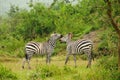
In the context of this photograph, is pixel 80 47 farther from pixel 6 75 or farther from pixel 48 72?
pixel 6 75

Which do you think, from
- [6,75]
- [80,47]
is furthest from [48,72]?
[80,47]

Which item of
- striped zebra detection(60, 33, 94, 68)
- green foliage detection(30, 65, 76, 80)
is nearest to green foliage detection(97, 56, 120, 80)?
green foliage detection(30, 65, 76, 80)

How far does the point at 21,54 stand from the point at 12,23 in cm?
2011

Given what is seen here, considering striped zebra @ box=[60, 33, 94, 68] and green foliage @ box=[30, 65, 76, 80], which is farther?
striped zebra @ box=[60, 33, 94, 68]

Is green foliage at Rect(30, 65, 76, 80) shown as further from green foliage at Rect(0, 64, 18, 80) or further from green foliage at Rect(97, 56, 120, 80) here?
green foliage at Rect(97, 56, 120, 80)

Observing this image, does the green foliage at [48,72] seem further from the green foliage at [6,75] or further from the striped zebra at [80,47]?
the striped zebra at [80,47]

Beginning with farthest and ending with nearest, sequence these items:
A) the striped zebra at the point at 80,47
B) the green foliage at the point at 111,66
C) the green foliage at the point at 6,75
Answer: the striped zebra at the point at 80,47 < the green foliage at the point at 6,75 < the green foliage at the point at 111,66

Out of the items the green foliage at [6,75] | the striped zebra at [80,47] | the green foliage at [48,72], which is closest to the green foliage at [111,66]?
the green foliage at [48,72]

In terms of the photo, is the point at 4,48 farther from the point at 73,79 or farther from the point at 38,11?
the point at 73,79

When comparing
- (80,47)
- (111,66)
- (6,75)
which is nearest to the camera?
(111,66)

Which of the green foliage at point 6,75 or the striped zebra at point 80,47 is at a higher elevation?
the striped zebra at point 80,47

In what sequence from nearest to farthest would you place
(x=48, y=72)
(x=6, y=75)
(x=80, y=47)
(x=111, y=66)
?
(x=111, y=66)
(x=6, y=75)
(x=48, y=72)
(x=80, y=47)

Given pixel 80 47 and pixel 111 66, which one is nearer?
pixel 111 66

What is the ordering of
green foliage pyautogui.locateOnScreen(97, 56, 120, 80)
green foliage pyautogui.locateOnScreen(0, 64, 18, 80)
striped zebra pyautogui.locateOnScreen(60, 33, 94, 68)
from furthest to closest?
1. striped zebra pyautogui.locateOnScreen(60, 33, 94, 68)
2. green foliage pyautogui.locateOnScreen(0, 64, 18, 80)
3. green foliage pyautogui.locateOnScreen(97, 56, 120, 80)
